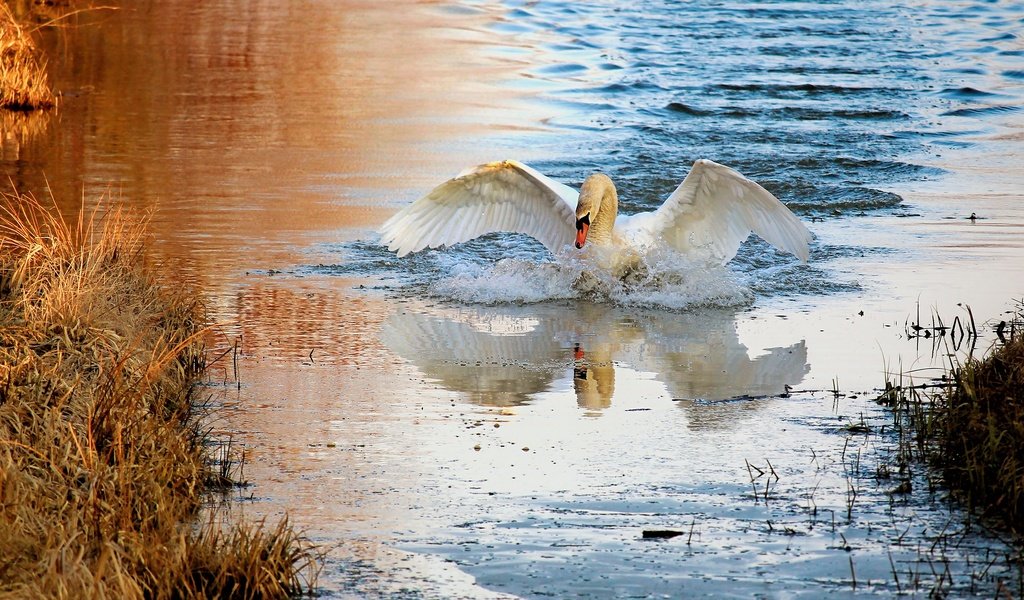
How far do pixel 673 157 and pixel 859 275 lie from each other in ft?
18.8

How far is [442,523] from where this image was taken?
5.14 metres

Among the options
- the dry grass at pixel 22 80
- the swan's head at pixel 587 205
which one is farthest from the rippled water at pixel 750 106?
the dry grass at pixel 22 80

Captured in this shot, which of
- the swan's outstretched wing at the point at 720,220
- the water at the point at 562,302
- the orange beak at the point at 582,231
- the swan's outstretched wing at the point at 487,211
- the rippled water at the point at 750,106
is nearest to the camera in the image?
the water at the point at 562,302

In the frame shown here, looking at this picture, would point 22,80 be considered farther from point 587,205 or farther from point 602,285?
point 602,285

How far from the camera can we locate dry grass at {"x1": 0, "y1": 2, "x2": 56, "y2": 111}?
1585cm

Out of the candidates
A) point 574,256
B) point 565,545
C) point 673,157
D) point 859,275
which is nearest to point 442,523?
point 565,545

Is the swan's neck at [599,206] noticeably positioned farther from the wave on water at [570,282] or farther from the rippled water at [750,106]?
the rippled water at [750,106]

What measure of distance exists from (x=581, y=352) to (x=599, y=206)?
2.05m

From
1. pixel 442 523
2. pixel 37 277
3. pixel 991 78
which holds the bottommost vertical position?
pixel 442 523

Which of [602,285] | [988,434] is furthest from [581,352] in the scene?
[988,434]

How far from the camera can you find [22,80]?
650 inches

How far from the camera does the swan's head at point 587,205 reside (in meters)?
9.63

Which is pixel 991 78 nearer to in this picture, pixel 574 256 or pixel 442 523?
pixel 574 256

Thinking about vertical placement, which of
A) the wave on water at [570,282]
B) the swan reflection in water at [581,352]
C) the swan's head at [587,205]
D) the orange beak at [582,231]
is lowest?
the swan reflection in water at [581,352]
